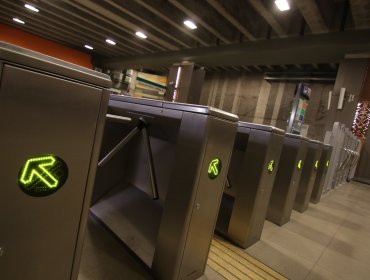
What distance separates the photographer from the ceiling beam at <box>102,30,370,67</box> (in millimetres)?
3771

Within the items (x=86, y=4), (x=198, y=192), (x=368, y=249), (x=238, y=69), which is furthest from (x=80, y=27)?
(x=368, y=249)

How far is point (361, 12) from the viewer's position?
334cm

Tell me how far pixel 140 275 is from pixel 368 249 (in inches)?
91.7

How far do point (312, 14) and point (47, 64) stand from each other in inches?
158

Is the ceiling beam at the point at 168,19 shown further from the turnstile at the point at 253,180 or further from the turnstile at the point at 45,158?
the turnstile at the point at 45,158

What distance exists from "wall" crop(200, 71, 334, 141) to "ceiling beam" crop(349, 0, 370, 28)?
3.27 metres

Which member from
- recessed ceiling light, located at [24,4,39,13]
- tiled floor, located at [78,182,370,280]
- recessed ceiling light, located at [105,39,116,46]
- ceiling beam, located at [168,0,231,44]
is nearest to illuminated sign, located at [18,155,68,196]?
tiled floor, located at [78,182,370,280]

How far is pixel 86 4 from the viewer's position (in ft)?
15.8

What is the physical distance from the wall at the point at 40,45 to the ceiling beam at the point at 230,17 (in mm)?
6850

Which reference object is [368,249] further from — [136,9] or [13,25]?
[13,25]

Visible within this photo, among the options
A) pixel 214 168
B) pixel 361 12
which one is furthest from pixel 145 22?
pixel 214 168

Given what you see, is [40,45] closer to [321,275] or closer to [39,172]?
[39,172]

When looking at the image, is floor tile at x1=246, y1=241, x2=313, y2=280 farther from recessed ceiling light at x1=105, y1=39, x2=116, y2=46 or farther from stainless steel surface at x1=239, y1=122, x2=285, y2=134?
recessed ceiling light at x1=105, y1=39, x2=116, y2=46

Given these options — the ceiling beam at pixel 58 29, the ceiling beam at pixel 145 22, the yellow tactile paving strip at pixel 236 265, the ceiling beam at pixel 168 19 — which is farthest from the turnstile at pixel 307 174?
the ceiling beam at pixel 58 29
